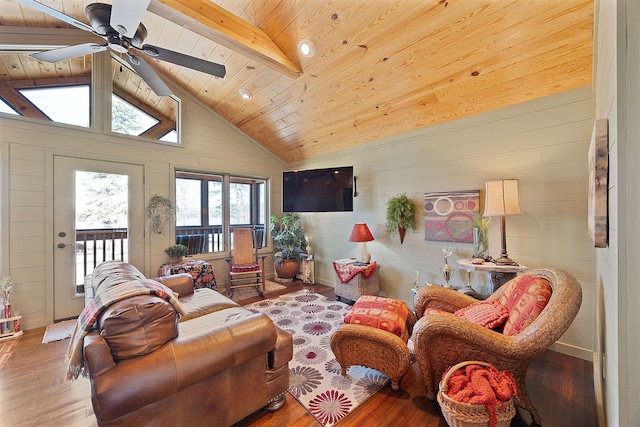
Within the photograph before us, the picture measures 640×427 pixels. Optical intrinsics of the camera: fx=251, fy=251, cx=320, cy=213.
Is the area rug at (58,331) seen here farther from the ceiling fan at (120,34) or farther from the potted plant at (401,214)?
the potted plant at (401,214)

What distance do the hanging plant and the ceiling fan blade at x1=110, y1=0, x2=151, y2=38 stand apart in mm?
2516

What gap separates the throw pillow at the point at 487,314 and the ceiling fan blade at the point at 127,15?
2.95 metres

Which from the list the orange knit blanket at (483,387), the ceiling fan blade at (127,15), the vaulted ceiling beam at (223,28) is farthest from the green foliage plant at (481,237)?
the ceiling fan blade at (127,15)

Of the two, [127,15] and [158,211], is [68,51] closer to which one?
[127,15]

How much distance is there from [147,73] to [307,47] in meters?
1.56

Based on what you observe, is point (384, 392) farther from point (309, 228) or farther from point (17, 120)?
point (17, 120)

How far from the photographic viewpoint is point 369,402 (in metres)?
1.77

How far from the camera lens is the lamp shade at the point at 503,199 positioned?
7.66 feet

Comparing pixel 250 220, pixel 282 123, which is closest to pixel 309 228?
pixel 250 220

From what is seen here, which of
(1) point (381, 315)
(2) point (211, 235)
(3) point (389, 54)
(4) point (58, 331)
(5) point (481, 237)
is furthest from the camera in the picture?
(2) point (211, 235)

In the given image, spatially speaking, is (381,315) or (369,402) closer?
(369,402)

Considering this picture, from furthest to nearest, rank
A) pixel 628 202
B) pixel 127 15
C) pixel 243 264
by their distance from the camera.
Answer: pixel 243 264, pixel 127 15, pixel 628 202

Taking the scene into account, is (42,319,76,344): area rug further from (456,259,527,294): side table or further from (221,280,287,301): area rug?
(456,259,527,294): side table

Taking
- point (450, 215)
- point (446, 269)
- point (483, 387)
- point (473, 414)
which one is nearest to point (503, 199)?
point (450, 215)
